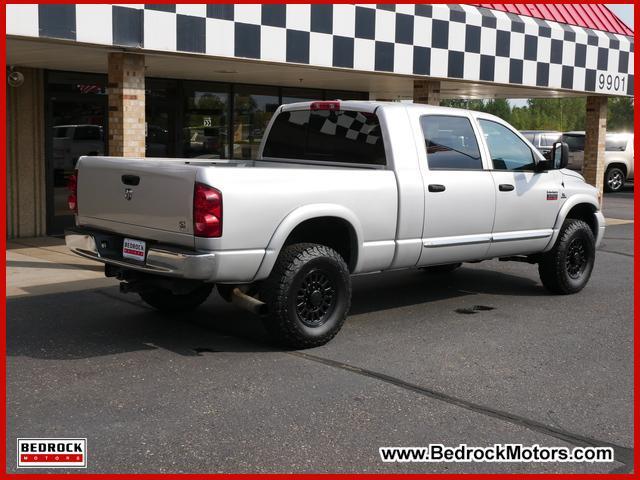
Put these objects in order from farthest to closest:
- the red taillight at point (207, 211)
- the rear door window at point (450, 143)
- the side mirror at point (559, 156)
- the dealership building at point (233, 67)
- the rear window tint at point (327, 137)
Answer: the dealership building at point (233, 67) → the side mirror at point (559, 156) → the rear door window at point (450, 143) → the rear window tint at point (327, 137) → the red taillight at point (207, 211)

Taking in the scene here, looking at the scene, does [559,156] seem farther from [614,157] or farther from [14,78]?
[614,157]

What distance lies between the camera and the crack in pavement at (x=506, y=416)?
3947 mm

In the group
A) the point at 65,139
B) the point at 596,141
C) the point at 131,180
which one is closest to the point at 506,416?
the point at 131,180

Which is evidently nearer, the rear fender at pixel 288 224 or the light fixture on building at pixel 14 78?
the rear fender at pixel 288 224

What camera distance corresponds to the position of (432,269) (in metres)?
8.92

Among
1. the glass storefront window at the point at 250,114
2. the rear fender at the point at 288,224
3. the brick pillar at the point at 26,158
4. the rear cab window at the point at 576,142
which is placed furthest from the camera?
the rear cab window at the point at 576,142

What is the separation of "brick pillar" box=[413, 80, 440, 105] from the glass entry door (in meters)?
4.77

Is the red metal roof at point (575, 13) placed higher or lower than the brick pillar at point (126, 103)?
higher

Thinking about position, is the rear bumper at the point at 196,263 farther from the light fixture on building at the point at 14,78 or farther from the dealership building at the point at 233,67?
the light fixture on building at the point at 14,78

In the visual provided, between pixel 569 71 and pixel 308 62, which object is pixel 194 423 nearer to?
pixel 308 62

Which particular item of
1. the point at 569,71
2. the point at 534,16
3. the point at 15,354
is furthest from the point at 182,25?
the point at 569,71

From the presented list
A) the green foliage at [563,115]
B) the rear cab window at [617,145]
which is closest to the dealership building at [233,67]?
the rear cab window at [617,145]

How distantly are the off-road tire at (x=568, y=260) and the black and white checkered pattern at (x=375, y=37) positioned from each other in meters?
3.97

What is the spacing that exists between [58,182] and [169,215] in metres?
7.05
